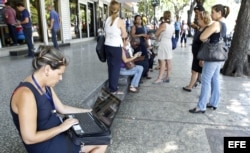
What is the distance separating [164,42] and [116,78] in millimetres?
1792

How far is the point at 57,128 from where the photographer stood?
1626 mm

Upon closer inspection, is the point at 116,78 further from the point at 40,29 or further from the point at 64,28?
the point at 64,28

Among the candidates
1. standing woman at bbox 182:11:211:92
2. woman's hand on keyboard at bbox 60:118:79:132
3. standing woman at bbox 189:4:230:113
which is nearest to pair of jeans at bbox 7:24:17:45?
standing woman at bbox 182:11:211:92

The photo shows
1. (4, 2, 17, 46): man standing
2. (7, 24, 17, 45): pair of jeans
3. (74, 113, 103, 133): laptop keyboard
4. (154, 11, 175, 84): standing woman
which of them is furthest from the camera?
(7, 24, 17, 45): pair of jeans

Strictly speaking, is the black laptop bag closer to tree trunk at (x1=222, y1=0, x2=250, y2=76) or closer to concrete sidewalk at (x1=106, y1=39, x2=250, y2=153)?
concrete sidewalk at (x1=106, y1=39, x2=250, y2=153)

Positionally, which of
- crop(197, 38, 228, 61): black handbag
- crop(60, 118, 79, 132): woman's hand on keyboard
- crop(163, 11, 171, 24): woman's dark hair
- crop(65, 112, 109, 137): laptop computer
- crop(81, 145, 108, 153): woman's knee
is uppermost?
crop(163, 11, 171, 24): woman's dark hair

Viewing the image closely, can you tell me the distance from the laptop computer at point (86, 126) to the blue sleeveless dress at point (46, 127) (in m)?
0.09

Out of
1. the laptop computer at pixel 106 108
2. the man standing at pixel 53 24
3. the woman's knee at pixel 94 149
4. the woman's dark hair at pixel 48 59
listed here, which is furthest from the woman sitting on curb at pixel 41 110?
the man standing at pixel 53 24

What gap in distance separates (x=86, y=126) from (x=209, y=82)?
2.38 metres

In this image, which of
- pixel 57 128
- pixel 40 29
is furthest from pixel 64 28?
pixel 57 128

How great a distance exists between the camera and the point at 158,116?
3.67 meters

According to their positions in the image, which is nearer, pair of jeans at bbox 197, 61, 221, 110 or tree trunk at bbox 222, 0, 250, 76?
pair of jeans at bbox 197, 61, 221, 110

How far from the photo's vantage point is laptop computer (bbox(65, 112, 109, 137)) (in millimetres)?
1756

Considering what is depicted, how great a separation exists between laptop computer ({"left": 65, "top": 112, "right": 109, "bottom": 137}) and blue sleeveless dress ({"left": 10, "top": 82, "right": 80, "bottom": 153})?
9 cm
